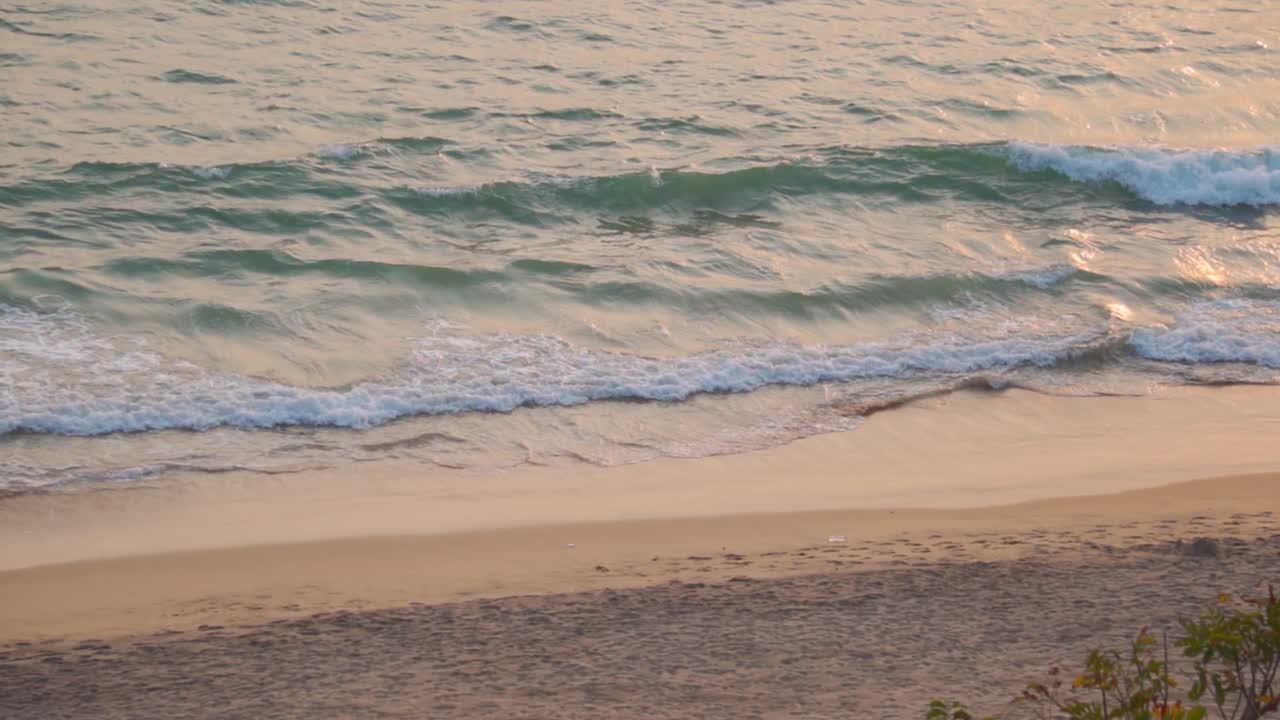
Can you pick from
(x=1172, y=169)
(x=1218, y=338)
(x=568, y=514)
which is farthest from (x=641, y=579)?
(x=1172, y=169)

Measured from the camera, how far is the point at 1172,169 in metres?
13.6

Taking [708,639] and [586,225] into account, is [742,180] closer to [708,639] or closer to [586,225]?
[586,225]

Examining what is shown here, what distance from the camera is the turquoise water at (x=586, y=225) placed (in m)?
8.32

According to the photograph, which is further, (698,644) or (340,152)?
(340,152)

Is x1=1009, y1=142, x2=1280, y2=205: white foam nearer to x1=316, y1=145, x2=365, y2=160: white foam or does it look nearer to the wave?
the wave

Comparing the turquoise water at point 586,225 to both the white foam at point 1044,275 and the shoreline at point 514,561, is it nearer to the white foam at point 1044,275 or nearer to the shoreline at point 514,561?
the white foam at point 1044,275

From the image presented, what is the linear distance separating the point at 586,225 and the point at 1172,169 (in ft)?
19.3

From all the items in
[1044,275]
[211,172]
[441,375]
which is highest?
[211,172]

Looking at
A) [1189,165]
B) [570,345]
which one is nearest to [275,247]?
[570,345]

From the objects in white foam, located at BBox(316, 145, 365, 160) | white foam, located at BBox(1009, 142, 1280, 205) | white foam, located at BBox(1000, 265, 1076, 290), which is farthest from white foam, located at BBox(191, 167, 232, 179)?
white foam, located at BBox(1009, 142, 1280, 205)

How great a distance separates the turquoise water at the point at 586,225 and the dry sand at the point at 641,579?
581 millimetres

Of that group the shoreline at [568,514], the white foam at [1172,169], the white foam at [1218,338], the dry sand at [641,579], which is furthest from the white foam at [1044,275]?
the white foam at [1172,169]

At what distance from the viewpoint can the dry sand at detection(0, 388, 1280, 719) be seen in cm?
510

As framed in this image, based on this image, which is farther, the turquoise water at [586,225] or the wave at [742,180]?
the wave at [742,180]
